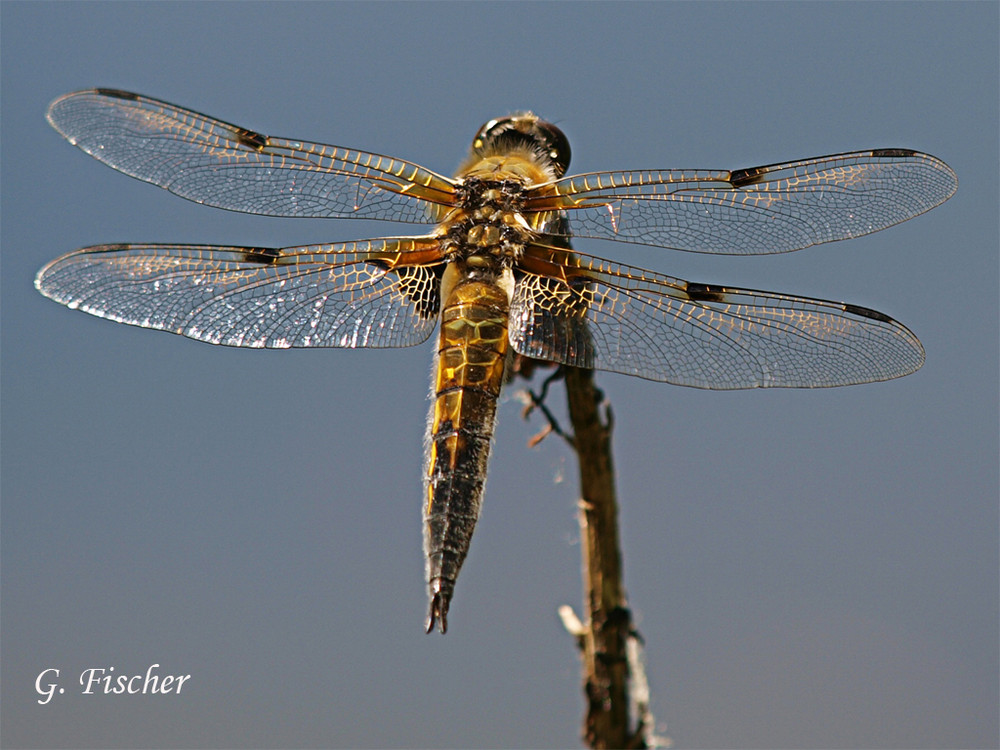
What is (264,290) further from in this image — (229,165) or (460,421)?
(460,421)

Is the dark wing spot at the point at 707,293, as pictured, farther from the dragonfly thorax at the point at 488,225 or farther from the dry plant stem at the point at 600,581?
the dragonfly thorax at the point at 488,225

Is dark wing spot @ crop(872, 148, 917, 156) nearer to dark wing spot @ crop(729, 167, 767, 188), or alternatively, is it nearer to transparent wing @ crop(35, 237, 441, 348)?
dark wing spot @ crop(729, 167, 767, 188)

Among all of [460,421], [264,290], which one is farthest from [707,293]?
[264,290]

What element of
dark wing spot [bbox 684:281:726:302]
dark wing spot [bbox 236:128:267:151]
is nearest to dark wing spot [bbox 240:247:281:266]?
dark wing spot [bbox 236:128:267:151]

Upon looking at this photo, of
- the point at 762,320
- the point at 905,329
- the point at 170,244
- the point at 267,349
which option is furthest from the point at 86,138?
the point at 905,329

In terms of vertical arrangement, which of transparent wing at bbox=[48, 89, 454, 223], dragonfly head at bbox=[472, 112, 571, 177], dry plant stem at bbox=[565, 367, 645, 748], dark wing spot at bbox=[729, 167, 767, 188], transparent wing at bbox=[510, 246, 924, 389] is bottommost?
dry plant stem at bbox=[565, 367, 645, 748]

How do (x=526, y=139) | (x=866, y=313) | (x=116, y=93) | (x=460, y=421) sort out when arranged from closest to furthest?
(x=460, y=421)
(x=866, y=313)
(x=116, y=93)
(x=526, y=139)

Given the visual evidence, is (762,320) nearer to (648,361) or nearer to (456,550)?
(648,361)
